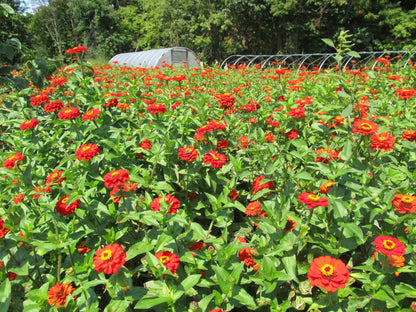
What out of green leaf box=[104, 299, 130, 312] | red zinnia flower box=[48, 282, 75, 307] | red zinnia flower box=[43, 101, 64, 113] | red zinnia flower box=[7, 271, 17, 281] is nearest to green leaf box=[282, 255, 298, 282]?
green leaf box=[104, 299, 130, 312]

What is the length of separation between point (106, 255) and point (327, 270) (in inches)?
34.5

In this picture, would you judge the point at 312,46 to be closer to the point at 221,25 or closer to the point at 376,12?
the point at 376,12

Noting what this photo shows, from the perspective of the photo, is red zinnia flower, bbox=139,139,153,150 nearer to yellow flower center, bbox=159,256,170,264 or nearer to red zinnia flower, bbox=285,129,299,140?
yellow flower center, bbox=159,256,170,264

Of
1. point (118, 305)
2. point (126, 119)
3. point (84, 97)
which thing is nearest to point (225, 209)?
point (118, 305)

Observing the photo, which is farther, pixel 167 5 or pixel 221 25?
pixel 167 5

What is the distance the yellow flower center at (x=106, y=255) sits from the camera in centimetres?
101

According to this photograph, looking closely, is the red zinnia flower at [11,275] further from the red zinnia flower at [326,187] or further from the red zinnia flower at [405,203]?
the red zinnia flower at [405,203]

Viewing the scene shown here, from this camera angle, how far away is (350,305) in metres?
1.17

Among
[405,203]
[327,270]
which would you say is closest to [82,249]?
[327,270]

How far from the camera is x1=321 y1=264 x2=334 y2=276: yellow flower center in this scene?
3.34ft

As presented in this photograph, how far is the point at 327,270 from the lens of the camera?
103 centimetres

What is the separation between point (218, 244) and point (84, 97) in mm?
1735

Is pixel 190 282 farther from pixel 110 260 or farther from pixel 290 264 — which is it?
pixel 290 264

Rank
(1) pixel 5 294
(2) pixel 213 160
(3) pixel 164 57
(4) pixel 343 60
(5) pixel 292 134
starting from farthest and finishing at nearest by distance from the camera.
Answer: (3) pixel 164 57 < (4) pixel 343 60 < (5) pixel 292 134 < (2) pixel 213 160 < (1) pixel 5 294
